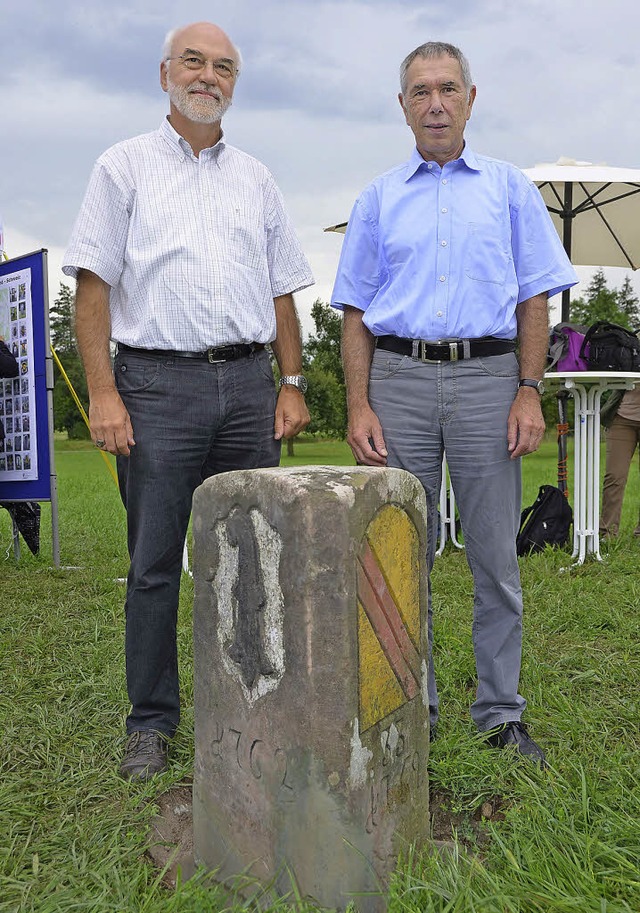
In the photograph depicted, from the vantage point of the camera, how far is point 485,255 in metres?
2.68

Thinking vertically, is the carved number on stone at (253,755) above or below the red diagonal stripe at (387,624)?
below

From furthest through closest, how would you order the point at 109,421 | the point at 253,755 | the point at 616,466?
the point at 616,466 < the point at 109,421 < the point at 253,755

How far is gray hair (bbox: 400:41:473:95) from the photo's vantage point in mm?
2654

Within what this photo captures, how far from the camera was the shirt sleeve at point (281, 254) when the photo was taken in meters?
2.93

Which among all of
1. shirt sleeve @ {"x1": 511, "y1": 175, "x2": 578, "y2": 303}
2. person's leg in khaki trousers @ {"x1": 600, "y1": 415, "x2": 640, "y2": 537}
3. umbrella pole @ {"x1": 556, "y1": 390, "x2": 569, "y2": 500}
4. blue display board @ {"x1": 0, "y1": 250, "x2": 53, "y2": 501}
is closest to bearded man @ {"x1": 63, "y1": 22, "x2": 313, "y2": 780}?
shirt sleeve @ {"x1": 511, "y1": 175, "x2": 578, "y2": 303}

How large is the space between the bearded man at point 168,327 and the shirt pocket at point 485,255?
69 centimetres

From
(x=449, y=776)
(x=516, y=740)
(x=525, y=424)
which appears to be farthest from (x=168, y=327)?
(x=516, y=740)

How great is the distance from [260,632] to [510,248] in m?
1.54

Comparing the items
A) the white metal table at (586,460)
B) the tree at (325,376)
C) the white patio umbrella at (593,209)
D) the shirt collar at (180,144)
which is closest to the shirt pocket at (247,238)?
the shirt collar at (180,144)

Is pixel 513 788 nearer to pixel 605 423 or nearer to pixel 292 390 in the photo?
pixel 292 390

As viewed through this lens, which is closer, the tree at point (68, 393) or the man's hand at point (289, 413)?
the man's hand at point (289, 413)

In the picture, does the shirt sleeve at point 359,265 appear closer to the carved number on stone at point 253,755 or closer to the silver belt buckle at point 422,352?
the silver belt buckle at point 422,352

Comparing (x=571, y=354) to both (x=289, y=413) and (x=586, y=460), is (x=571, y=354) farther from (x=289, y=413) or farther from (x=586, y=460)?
(x=289, y=413)

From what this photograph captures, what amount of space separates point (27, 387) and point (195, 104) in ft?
12.8
